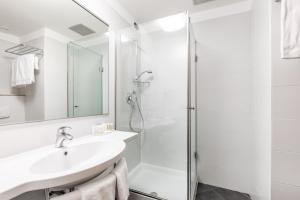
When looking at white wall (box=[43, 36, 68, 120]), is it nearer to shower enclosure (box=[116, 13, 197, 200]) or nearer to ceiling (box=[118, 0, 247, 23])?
shower enclosure (box=[116, 13, 197, 200])

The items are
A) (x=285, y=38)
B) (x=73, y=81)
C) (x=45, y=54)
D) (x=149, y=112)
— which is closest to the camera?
(x=285, y=38)

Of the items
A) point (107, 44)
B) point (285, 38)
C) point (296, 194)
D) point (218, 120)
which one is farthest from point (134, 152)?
point (285, 38)

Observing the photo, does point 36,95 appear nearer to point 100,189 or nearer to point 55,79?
point 55,79

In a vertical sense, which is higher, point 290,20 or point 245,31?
point 245,31

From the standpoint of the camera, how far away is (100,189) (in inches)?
30.3

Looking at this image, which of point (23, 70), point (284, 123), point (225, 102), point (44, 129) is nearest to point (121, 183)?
point (44, 129)

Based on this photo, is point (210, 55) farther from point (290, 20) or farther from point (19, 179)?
point (19, 179)

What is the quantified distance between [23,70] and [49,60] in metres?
0.20

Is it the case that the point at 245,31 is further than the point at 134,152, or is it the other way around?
the point at 134,152

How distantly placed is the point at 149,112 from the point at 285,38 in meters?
1.57

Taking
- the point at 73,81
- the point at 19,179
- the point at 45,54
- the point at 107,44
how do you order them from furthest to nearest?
the point at 107,44, the point at 73,81, the point at 45,54, the point at 19,179

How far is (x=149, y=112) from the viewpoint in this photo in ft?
6.85

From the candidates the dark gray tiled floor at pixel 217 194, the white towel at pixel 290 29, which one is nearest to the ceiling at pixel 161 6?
the white towel at pixel 290 29

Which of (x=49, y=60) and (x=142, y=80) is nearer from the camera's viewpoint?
(x=49, y=60)
